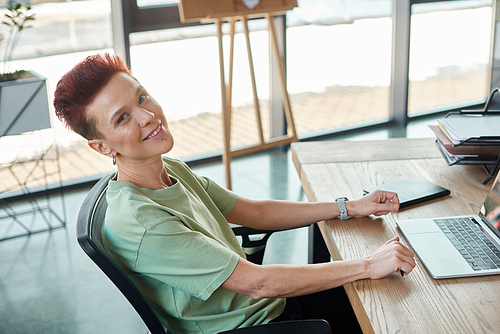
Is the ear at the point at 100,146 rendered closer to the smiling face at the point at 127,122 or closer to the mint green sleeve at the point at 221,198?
the smiling face at the point at 127,122

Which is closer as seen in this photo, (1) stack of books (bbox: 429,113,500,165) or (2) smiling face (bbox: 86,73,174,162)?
(2) smiling face (bbox: 86,73,174,162)

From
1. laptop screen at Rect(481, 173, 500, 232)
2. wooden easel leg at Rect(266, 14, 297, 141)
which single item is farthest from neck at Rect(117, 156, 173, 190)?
wooden easel leg at Rect(266, 14, 297, 141)

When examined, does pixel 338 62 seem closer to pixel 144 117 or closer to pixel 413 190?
pixel 413 190

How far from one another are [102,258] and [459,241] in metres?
0.84

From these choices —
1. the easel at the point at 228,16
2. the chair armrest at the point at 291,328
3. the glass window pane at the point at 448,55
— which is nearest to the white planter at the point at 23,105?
the easel at the point at 228,16

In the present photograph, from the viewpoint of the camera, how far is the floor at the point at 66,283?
2236 mm

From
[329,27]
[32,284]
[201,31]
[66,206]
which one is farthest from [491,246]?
[329,27]

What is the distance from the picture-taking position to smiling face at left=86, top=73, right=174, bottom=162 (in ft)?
4.04

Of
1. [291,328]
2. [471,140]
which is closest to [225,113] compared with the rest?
[471,140]

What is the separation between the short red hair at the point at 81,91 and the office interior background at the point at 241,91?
4.06 ft

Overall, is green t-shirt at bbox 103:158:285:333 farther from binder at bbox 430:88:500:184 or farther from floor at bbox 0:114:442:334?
floor at bbox 0:114:442:334

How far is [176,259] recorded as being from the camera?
1129 millimetres

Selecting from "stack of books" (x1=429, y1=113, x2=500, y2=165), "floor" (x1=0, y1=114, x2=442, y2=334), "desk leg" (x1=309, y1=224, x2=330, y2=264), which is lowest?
"floor" (x1=0, y1=114, x2=442, y2=334)

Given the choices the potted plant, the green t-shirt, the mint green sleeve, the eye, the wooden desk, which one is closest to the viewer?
the wooden desk
